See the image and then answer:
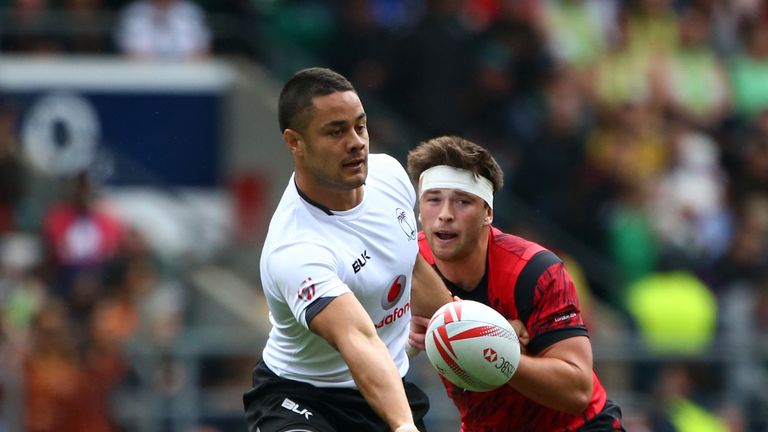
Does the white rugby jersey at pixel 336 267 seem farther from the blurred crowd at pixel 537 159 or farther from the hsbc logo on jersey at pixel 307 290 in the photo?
the blurred crowd at pixel 537 159

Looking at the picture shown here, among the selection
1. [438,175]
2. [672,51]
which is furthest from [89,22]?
[438,175]

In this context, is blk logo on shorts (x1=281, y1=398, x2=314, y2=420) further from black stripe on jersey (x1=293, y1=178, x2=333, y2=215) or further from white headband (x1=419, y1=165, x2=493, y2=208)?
white headband (x1=419, y1=165, x2=493, y2=208)

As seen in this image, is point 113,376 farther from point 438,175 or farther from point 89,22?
point 438,175

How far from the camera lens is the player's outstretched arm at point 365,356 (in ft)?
18.7

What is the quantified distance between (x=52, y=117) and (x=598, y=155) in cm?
507

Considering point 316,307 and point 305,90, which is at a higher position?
point 305,90

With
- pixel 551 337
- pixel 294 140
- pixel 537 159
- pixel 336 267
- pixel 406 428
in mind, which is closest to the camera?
pixel 406 428

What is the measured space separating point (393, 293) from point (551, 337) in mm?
680

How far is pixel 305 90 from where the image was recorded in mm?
6289

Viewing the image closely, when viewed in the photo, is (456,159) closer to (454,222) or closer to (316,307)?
(454,222)

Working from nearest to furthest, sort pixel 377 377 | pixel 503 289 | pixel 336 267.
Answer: pixel 377 377 < pixel 336 267 < pixel 503 289

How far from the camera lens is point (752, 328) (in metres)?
13.3

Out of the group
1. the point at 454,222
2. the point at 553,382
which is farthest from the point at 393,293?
the point at 553,382

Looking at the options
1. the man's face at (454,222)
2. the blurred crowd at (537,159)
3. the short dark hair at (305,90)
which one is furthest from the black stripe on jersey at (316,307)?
the blurred crowd at (537,159)
